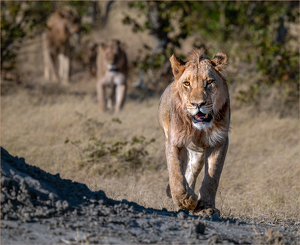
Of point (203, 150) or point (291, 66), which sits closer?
point (203, 150)

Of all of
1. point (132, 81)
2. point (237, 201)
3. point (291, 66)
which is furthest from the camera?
point (132, 81)

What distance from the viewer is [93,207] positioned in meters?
3.36

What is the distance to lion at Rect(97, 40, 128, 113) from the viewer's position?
994 cm

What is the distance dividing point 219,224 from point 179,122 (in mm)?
1004

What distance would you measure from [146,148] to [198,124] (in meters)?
3.72

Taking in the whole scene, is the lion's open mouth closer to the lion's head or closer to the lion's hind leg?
the lion's head

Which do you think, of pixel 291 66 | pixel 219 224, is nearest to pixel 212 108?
pixel 219 224

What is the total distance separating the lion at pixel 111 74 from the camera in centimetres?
994

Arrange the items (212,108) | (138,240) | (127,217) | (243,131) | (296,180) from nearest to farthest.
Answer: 1. (138,240)
2. (127,217)
3. (212,108)
4. (296,180)
5. (243,131)

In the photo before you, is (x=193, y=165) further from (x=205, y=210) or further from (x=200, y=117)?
(x=200, y=117)

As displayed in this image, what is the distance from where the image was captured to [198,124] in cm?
379

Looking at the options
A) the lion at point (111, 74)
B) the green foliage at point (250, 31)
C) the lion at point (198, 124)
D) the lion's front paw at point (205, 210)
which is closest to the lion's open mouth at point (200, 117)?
the lion at point (198, 124)

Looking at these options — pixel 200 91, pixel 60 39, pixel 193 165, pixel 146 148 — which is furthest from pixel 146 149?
pixel 60 39

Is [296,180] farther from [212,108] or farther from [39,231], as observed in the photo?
[39,231]
